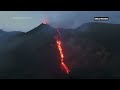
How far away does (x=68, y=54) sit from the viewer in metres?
2.80

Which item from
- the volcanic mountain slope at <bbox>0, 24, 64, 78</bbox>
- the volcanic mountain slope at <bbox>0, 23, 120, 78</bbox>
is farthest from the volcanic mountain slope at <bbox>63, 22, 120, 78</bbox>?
the volcanic mountain slope at <bbox>0, 24, 64, 78</bbox>

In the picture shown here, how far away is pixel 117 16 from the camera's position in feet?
9.18

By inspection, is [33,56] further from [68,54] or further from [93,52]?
[93,52]

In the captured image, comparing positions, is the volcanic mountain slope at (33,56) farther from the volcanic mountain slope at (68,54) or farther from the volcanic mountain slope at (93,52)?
the volcanic mountain slope at (93,52)

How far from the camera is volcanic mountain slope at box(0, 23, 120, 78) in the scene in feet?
9.12

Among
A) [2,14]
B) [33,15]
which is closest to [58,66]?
[33,15]

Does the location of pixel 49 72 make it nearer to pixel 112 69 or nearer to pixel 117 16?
pixel 112 69

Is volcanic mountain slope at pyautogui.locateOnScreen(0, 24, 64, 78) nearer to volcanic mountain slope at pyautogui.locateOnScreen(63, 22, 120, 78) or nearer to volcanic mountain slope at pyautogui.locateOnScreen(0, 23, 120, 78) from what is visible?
volcanic mountain slope at pyautogui.locateOnScreen(0, 23, 120, 78)

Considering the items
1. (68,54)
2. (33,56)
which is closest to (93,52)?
(68,54)

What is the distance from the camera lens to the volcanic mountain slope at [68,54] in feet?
9.12

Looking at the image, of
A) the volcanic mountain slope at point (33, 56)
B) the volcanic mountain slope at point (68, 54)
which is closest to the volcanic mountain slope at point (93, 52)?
the volcanic mountain slope at point (68, 54)
